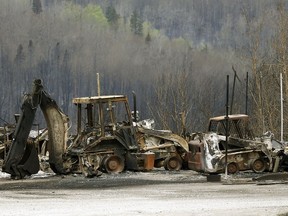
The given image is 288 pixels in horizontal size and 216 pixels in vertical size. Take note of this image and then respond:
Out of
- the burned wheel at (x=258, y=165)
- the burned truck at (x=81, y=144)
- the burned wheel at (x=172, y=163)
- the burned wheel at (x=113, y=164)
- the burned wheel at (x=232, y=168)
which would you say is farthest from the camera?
the burned wheel at (x=172, y=163)

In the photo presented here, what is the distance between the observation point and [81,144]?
29.9 metres

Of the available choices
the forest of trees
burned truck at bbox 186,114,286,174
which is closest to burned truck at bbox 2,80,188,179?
burned truck at bbox 186,114,286,174

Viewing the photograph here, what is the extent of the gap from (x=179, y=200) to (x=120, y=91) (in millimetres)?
76462

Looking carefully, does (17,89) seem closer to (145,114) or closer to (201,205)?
(145,114)

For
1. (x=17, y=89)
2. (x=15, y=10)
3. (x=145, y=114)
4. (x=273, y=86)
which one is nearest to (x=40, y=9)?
(x=15, y=10)

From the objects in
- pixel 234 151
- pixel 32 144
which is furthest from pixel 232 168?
pixel 32 144

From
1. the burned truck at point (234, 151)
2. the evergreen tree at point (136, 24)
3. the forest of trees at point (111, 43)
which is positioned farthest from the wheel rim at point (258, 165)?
the evergreen tree at point (136, 24)

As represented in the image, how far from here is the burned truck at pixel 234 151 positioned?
28359mm

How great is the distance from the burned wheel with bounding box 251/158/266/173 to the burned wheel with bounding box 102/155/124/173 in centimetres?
479

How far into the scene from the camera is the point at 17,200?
63.8 ft

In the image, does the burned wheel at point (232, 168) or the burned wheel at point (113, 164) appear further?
the burned wheel at point (113, 164)

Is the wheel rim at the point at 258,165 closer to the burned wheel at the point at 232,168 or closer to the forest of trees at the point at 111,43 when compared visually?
the burned wheel at the point at 232,168

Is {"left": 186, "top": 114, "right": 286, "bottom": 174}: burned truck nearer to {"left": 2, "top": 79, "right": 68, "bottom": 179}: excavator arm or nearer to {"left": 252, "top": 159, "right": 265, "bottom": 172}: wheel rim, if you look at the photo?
{"left": 252, "top": 159, "right": 265, "bottom": 172}: wheel rim

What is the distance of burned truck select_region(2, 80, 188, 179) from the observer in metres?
29.2
